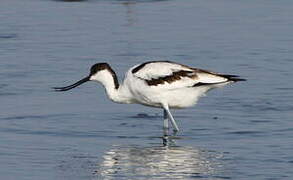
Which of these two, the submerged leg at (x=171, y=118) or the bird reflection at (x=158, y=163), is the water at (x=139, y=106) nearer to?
the bird reflection at (x=158, y=163)

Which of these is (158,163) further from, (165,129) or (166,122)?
(166,122)

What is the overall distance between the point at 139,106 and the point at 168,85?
1.59 m

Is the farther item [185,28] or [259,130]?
[185,28]

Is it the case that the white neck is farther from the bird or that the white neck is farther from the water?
the water

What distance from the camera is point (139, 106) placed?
555 inches

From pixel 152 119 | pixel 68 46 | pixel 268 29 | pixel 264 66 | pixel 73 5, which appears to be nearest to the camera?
pixel 152 119

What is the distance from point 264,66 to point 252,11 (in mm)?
4742

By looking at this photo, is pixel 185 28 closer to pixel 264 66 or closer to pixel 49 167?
pixel 264 66

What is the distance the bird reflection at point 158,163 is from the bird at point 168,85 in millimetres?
1067

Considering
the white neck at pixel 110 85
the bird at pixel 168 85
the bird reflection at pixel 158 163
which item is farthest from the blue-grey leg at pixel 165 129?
the white neck at pixel 110 85

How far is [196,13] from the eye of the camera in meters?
20.2

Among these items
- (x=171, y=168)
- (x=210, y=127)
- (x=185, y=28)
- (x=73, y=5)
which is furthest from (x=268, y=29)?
(x=171, y=168)

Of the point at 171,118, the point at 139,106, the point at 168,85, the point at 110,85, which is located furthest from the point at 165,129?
the point at 139,106

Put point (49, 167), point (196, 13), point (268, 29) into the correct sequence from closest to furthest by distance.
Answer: point (49, 167) → point (268, 29) → point (196, 13)
